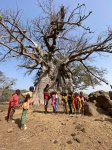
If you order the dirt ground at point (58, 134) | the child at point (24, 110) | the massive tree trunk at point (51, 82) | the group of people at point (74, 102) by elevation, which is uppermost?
the massive tree trunk at point (51, 82)

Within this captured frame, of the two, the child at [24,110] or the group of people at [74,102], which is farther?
the group of people at [74,102]

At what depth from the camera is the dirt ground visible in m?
5.30

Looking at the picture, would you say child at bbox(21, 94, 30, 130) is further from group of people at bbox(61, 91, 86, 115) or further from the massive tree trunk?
the massive tree trunk

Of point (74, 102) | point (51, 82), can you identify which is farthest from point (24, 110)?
point (51, 82)

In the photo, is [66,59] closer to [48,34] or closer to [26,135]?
[48,34]

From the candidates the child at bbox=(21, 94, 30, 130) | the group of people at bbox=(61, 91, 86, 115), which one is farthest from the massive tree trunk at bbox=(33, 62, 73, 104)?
the child at bbox=(21, 94, 30, 130)

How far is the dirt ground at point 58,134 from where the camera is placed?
17.4 feet

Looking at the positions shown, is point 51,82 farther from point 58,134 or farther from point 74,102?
point 58,134

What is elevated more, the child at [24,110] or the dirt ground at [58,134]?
the child at [24,110]

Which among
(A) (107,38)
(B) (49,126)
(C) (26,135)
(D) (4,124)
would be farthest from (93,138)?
(A) (107,38)

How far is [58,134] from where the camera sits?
5859 millimetres

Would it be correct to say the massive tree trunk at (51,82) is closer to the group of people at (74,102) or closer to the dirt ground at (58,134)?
the group of people at (74,102)

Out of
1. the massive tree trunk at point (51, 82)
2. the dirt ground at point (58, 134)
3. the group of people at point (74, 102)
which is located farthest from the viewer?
the massive tree trunk at point (51, 82)

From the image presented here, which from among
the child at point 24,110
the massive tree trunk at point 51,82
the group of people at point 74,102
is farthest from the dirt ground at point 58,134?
the massive tree trunk at point 51,82
